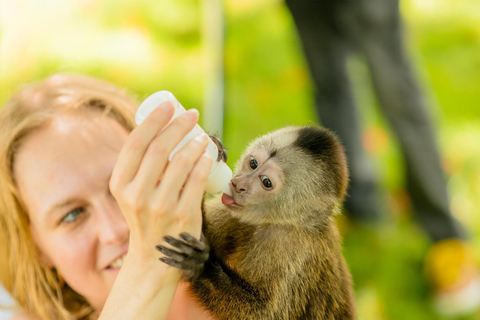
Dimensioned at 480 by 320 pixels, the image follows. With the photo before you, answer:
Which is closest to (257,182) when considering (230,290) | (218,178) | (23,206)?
(218,178)

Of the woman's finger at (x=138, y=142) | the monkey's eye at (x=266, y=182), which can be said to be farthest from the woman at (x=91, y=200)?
the monkey's eye at (x=266, y=182)

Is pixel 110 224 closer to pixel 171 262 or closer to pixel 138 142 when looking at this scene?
pixel 171 262

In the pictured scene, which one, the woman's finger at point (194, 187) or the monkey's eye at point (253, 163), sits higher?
the woman's finger at point (194, 187)

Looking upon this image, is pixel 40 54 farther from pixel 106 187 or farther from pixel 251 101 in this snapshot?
pixel 106 187

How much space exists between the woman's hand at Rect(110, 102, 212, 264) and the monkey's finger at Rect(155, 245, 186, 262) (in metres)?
0.04

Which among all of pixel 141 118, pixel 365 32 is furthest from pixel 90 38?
pixel 141 118

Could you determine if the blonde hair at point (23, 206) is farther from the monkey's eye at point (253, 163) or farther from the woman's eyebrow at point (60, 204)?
the monkey's eye at point (253, 163)

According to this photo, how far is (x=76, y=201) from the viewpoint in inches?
55.4

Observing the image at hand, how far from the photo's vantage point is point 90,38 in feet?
13.4

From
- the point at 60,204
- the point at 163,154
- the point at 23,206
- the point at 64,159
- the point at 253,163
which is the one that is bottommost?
the point at 23,206

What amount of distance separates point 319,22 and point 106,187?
1826 mm

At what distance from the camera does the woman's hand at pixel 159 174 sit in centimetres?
101

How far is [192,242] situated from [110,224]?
368 mm

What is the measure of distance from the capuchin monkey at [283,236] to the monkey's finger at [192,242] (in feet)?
0.44
